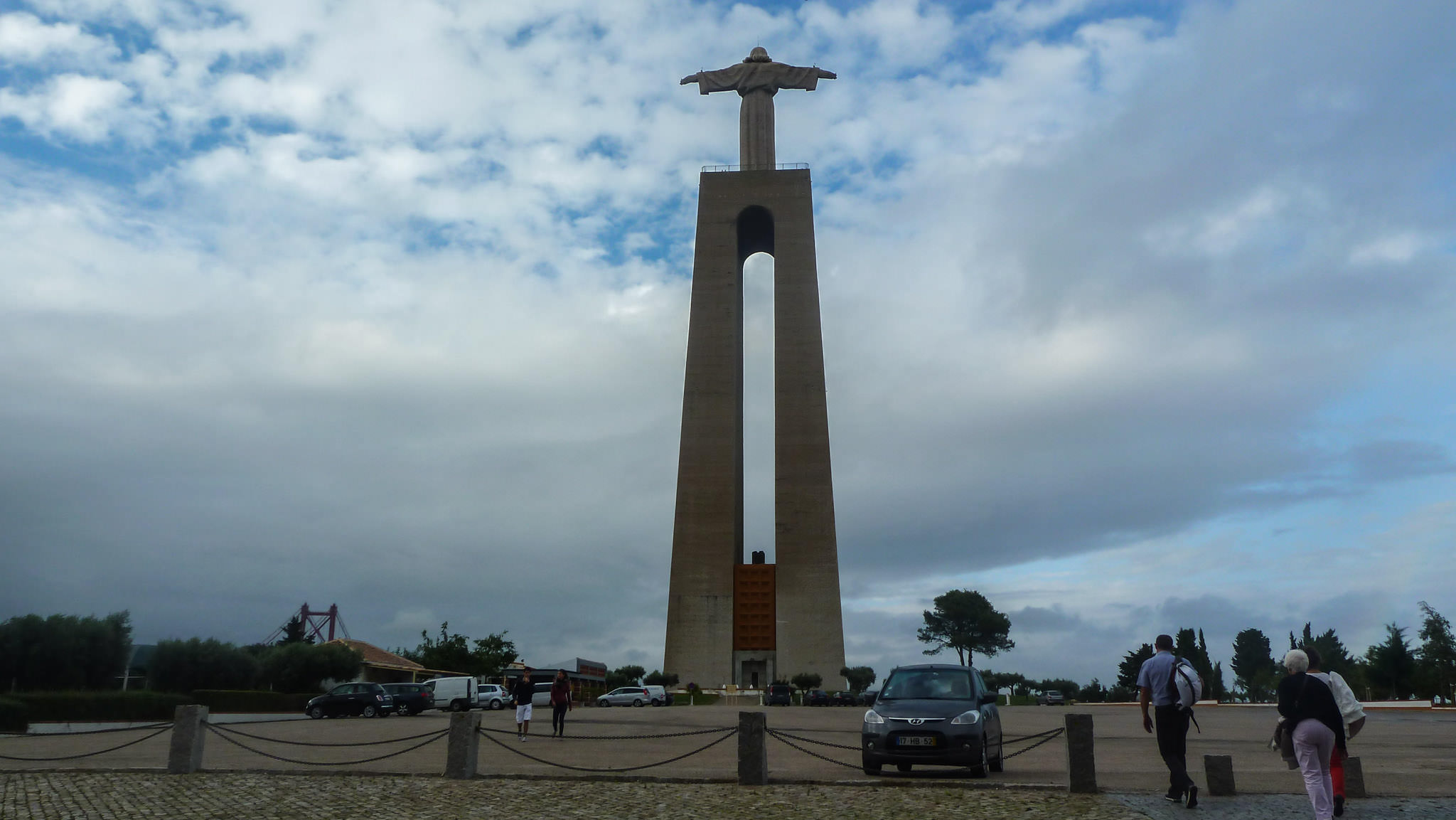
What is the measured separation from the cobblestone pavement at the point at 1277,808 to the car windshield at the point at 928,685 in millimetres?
2384

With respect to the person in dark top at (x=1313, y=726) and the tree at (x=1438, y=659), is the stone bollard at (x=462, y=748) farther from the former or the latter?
the tree at (x=1438, y=659)

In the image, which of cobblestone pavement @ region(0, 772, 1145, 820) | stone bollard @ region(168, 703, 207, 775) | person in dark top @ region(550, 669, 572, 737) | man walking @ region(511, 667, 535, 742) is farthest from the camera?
person in dark top @ region(550, 669, 572, 737)

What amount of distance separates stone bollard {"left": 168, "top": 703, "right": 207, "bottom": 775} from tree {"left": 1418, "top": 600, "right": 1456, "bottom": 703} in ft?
135

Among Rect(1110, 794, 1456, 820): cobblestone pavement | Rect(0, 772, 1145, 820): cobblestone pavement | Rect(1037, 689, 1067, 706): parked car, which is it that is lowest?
Rect(1037, 689, 1067, 706): parked car

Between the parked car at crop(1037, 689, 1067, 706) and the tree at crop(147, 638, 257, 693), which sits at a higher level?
the tree at crop(147, 638, 257, 693)

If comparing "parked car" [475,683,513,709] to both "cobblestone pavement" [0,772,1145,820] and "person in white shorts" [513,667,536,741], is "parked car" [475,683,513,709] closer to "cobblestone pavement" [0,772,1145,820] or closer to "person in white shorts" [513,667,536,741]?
"person in white shorts" [513,667,536,741]

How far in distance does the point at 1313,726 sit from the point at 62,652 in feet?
104

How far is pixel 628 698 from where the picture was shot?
36.7 metres

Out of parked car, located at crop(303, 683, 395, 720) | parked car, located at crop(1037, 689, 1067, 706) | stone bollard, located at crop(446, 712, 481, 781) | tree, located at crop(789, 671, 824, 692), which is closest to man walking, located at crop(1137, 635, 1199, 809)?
stone bollard, located at crop(446, 712, 481, 781)

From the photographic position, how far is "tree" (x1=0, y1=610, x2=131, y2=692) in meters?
28.0

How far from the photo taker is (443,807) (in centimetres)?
891

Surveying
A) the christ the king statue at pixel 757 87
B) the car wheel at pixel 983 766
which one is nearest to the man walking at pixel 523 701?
the car wheel at pixel 983 766

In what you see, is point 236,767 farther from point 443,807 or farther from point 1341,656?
point 1341,656

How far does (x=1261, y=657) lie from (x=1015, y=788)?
8755 centimetres
